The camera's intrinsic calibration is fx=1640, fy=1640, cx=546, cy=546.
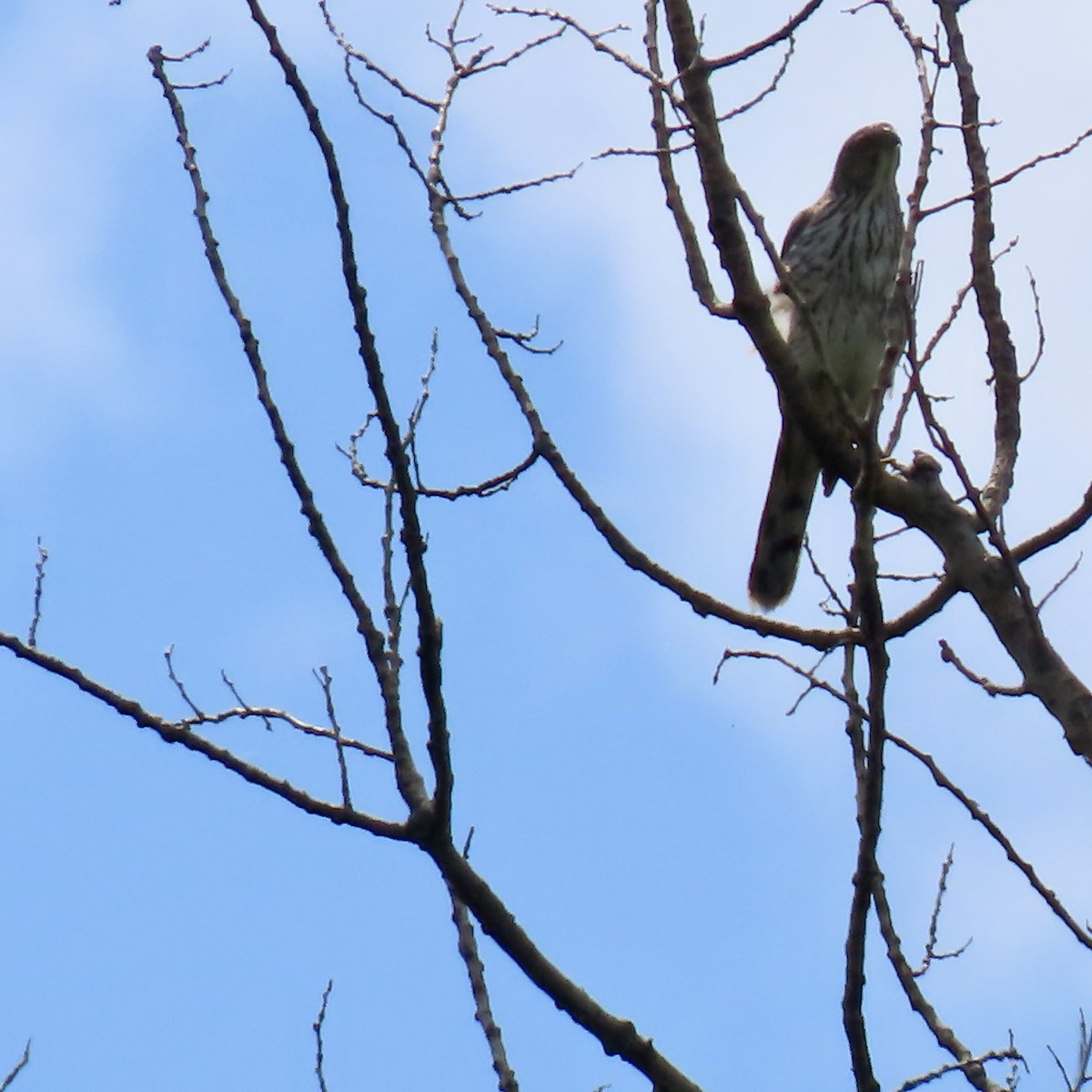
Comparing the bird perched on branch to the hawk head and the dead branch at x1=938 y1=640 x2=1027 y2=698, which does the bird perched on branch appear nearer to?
the hawk head

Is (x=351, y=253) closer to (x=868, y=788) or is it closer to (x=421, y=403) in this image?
(x=868, y=788)

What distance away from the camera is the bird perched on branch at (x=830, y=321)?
616cm

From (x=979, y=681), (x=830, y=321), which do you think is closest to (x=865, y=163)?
(x=830, y=321)

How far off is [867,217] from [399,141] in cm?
302

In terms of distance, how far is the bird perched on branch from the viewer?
6160 mm

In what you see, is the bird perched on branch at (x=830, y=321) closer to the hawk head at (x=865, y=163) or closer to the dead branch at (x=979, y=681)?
the hawk head at (x=865, y=163)

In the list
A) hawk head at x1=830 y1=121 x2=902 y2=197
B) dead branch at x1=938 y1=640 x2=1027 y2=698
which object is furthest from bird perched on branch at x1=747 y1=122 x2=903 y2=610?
dead branch at x1=938 y1=640 x2=1027 y2=698

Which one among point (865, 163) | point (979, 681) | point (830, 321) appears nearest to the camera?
point (979, 681)

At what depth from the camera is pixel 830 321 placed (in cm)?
622

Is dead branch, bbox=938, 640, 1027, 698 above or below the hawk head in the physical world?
below

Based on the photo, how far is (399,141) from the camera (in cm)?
383

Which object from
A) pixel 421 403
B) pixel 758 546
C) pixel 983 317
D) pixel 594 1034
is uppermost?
pixel 758 546

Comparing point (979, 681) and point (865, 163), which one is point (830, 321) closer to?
point (865, 163)

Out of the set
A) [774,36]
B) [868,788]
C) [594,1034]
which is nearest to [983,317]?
[774,36]
